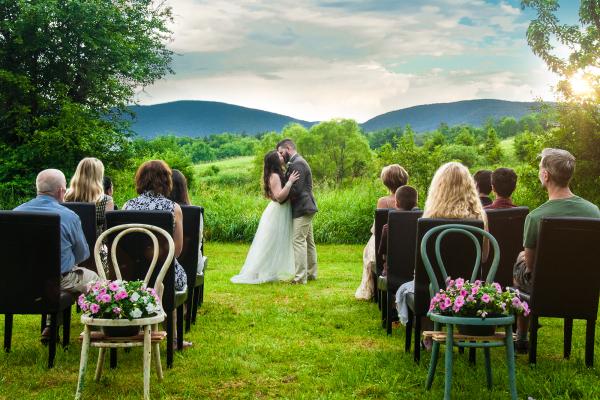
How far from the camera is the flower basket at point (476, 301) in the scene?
14.5ft

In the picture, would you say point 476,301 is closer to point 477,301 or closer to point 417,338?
point 477,301

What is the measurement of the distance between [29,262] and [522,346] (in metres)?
3.88

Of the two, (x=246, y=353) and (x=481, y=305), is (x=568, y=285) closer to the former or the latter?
(x=481, y=305)

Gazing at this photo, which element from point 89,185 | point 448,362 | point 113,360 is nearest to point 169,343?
point 113,360

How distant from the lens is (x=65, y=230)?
19.1 feet

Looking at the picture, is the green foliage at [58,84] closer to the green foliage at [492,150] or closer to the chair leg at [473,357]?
the chair leg at [473,357]

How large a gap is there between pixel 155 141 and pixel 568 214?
2799cm

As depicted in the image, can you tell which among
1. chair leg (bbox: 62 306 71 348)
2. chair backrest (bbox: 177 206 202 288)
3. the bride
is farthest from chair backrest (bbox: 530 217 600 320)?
the bride

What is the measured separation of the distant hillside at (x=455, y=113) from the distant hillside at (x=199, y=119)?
18.0 metres

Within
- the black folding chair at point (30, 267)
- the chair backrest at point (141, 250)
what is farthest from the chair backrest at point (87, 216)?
the chair backrest at point (141, 250)

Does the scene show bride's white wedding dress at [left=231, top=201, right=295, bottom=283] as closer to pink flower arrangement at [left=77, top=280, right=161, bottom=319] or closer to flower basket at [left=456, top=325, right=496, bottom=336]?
pink flower arrangement at [left=77, top=280, right=161, bottom=319]

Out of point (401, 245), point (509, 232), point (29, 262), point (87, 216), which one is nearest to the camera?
point (29, 262)

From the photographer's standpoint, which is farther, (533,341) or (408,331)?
(408,331)

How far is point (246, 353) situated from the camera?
19.8 feet
